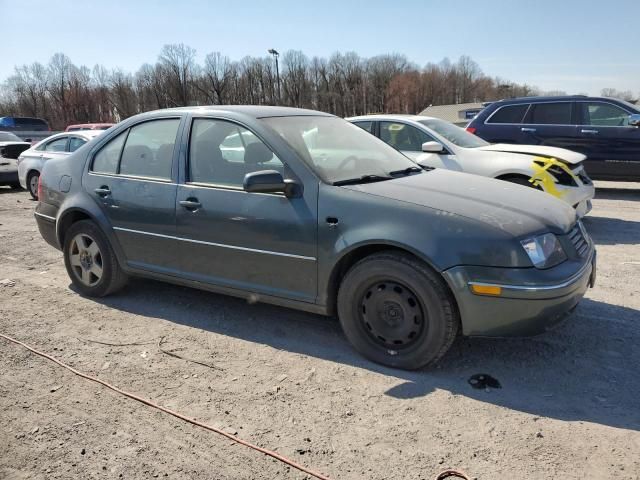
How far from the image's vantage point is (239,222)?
3664 mm

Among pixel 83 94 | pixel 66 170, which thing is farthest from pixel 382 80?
pixel 66 170

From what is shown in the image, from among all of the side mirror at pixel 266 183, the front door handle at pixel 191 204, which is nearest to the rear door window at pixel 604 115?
the side mirror at pixel 266 183

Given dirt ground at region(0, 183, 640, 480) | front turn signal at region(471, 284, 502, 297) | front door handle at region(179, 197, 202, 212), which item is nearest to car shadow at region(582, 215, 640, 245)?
dirt ground at region(0, 183, 640, 480)

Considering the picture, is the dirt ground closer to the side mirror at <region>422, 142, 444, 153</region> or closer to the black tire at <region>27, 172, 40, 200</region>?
the side mirror at <region>422, 142, 444, 153</region>

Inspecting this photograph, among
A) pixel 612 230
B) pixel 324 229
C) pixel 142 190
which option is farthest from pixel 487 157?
pixel 142 190

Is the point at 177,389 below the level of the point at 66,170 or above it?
below

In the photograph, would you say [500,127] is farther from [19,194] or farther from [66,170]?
[19,194]

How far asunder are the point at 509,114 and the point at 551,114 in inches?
29.6

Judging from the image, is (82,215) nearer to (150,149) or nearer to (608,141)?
(150,149)

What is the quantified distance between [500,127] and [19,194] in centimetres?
1153

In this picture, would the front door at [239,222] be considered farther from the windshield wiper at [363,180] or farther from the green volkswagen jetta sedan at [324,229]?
the windshield wiper at [363,180]

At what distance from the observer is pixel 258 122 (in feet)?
12.4

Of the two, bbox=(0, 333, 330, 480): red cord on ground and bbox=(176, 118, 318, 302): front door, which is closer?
bbox=(0, 333, 330, 480): red cord on ground

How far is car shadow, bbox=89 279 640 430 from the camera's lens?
2.90 meters
